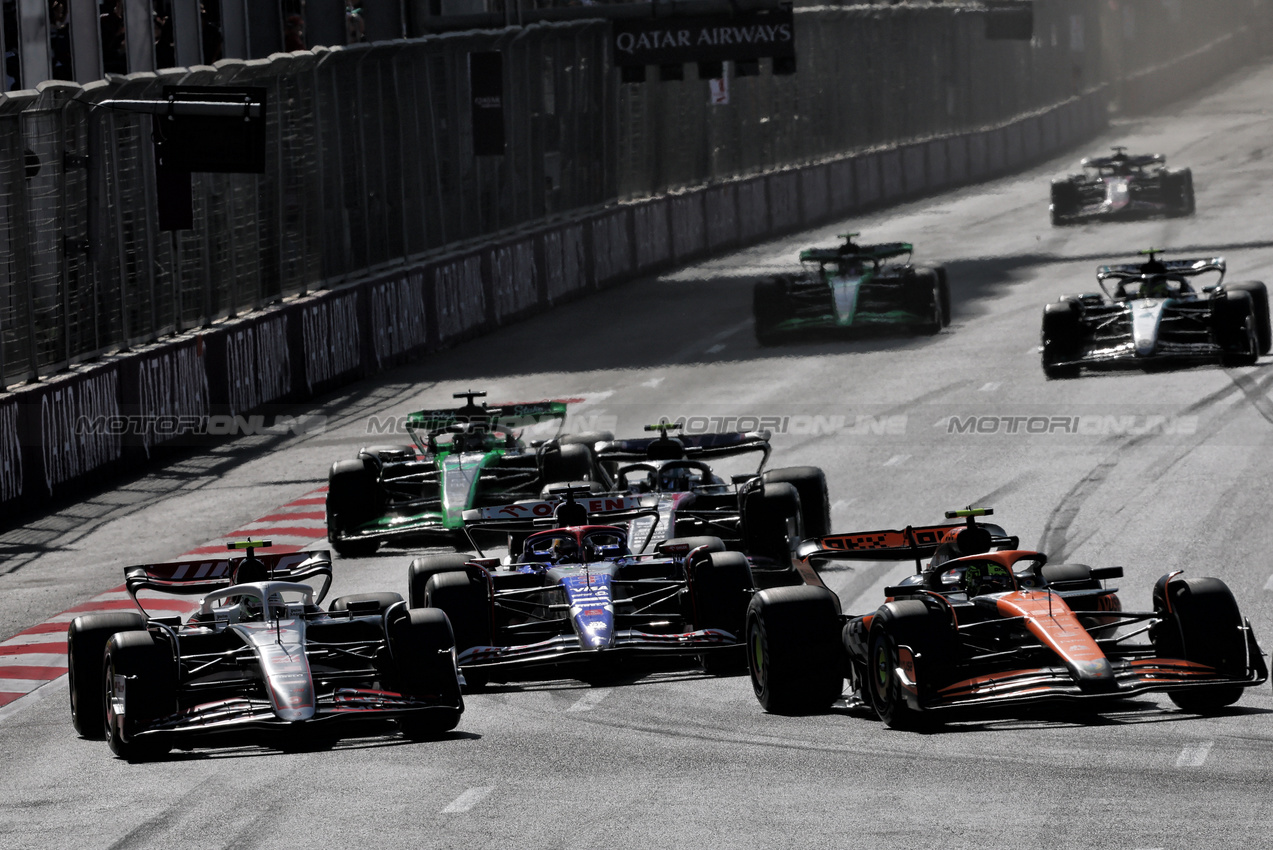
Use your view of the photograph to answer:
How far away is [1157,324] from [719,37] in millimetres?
14068

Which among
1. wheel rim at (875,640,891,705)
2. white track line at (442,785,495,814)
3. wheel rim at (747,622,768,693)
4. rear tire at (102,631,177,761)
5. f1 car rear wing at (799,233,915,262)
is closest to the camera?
white track line at (442,785,495,814)

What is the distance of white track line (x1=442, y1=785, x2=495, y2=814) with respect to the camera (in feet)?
33.5

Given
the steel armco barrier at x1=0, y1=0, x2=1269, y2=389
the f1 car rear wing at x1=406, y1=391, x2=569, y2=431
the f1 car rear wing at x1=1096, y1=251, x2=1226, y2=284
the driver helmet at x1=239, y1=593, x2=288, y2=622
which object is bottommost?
the driver helmet at x1=239, y1=593, x2=288, y2=622

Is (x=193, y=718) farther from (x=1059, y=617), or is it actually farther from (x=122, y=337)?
(x=122, y=337)

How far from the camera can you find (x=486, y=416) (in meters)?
18.8

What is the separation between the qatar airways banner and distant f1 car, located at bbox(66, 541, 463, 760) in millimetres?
24504

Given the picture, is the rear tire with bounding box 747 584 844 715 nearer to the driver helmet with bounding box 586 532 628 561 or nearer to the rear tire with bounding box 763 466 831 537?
the driver helmet with bounding box 586 532 628 561

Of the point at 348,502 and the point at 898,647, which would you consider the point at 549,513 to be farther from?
the point at 898,647

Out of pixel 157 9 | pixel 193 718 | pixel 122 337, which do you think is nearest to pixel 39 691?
pixel 193 718

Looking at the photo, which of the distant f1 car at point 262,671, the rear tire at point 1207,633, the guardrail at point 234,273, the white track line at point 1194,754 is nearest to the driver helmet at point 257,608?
the distant f1 car at point 262,671

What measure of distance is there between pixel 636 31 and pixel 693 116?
7.38m

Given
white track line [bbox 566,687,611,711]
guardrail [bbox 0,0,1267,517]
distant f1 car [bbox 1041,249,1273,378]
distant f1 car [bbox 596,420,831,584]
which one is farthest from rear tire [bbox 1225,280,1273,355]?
white track line [bbox 566,687,611,711]

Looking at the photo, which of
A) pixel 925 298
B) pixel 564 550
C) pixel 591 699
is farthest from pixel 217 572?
pixel 925 298

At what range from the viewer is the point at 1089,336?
80.4 feet
